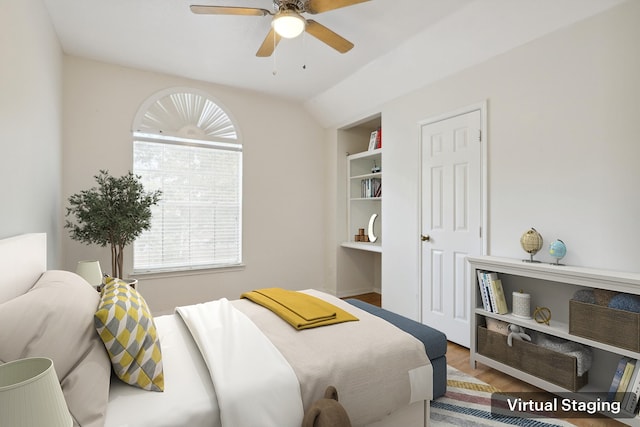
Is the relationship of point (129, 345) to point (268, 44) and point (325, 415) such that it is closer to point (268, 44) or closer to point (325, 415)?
point (325, 415)

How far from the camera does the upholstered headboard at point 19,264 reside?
1302 millimetres

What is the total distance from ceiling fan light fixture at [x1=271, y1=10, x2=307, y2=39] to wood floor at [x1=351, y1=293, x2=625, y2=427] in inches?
109

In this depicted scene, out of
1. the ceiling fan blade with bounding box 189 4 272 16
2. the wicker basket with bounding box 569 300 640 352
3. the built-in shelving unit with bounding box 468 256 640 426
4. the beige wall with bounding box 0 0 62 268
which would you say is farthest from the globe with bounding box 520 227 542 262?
the beige wall with bounding box 0 0 62 268

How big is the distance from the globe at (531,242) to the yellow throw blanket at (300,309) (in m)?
1.39

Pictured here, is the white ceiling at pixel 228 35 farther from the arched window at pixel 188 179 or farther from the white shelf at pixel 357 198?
the white shelf at pixel 357 198

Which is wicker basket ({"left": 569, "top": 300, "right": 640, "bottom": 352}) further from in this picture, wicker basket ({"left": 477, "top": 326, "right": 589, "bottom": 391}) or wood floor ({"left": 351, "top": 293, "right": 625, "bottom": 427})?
wood floor ({"left": 351, "top": 293, "right": 625, "bottom": 427})

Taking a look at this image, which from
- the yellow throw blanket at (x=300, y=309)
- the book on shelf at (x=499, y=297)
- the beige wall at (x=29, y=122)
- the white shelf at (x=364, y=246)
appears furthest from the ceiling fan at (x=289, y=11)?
the white shelf at (x=364, y=246)

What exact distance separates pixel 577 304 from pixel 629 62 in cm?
154

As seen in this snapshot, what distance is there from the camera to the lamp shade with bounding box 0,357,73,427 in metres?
0.63

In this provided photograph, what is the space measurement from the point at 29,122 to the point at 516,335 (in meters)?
3.53

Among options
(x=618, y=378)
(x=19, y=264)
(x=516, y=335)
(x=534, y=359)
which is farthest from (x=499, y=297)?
(x=19, y=264)

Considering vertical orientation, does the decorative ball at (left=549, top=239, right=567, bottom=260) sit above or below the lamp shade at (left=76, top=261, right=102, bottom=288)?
above

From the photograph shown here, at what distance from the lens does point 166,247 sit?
374 centimetres

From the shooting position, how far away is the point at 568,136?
2277 mm
